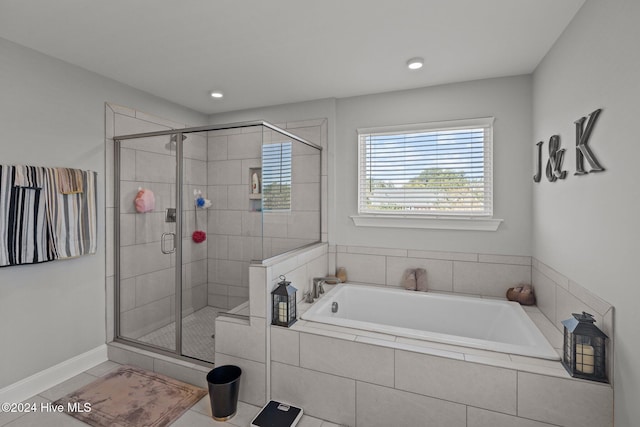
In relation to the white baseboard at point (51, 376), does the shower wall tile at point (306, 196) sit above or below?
above

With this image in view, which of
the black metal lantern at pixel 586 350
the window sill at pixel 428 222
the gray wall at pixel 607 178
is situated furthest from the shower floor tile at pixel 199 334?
the gray wall at pixel 607 178

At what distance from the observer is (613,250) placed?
1.37 m

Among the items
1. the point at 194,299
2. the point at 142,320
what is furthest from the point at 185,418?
the point at 142,320

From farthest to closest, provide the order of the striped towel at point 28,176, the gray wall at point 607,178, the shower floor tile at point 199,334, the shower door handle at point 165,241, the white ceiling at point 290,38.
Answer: the shower door handle at point 165,241 < the shower floor tile at point 199,334 < the striped towel at point 28,176 < the white ceiling at point 290,38 < the gray wall at point 607,178

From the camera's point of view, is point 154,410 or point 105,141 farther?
point 105,141

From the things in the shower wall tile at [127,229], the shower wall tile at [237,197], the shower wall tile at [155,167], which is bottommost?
the shower wall tile at [127,229]

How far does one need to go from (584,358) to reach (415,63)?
2132mm

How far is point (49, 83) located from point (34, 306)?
1.63m

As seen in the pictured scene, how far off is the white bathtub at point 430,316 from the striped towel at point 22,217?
75.8 inches

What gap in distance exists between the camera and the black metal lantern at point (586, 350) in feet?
4.72

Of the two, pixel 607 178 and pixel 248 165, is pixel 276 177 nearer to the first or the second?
pixel 248 165

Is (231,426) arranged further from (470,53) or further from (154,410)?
(470,53)

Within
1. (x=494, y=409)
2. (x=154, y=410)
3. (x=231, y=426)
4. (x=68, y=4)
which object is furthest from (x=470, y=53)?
(x=154, y=410)

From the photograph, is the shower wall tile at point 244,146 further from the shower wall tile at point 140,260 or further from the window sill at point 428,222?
the window sill at point 428,222
